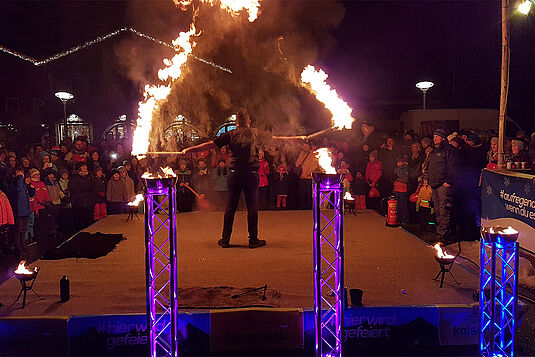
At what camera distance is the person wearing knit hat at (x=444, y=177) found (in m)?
8.76

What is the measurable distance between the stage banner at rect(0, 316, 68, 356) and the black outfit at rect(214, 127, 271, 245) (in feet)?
10.2

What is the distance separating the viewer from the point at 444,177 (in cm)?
880

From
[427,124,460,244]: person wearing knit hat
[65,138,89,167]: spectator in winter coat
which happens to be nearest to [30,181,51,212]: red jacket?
[65,138,89,167]: spectator in winter coat

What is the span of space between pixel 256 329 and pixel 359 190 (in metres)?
7.14

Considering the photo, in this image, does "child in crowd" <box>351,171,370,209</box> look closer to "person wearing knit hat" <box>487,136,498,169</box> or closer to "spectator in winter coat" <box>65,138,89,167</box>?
"person wearing knit hat" <box>487,136,498,169</box>

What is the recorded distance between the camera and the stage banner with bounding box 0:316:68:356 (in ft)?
16.6

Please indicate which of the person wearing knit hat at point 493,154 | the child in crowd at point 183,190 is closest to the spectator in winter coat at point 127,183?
the child in crowd at point 183,190

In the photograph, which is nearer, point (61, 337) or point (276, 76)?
→ point (61, 337)

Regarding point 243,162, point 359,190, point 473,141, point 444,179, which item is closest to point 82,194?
point 243,162

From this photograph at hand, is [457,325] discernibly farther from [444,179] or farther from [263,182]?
[263,182]

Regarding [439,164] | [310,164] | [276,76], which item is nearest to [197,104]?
[276,76]

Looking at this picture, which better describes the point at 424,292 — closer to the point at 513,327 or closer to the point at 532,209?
the point at 513,327

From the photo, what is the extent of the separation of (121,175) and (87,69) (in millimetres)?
17758

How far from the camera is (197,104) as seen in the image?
2216 centimetres
